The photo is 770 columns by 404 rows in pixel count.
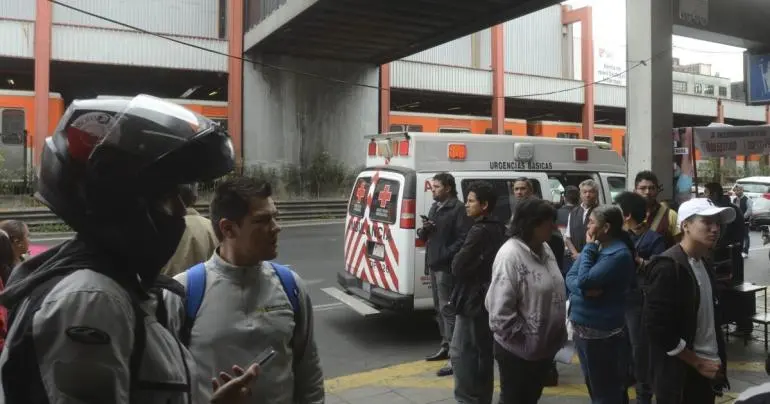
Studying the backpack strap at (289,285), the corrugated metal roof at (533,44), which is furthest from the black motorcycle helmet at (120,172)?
the corrugated metal roof at (533,44)

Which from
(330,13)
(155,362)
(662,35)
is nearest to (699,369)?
(155,362)

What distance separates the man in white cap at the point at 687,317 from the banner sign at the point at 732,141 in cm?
508

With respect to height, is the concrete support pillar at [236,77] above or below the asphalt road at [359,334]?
above

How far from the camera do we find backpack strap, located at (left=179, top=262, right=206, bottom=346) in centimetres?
212

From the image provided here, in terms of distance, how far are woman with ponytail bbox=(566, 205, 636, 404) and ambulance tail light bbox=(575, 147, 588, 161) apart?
4109 millimetres

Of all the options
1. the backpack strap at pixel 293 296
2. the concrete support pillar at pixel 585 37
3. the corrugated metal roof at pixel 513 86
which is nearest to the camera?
the backpack strap at pixel 293 296

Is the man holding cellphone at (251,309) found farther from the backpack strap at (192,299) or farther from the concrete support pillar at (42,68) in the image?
the concrete support pillar at (42,68)

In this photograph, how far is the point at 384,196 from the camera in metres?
7.02

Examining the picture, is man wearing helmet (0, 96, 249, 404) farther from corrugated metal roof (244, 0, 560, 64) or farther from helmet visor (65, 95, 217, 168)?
corrugated metal roof (244, 0, 560, 64)

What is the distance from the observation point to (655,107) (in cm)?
735

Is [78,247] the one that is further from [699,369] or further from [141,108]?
[699,369]

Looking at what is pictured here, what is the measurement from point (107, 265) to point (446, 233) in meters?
4.66

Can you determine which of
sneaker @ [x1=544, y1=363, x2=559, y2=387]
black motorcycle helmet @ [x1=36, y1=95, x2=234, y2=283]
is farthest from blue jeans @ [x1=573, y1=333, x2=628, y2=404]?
black motorcycle helmet @ [x1=36, y1=95, x2=234, y2=283]

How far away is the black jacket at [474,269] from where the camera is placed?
4547 millimetres
